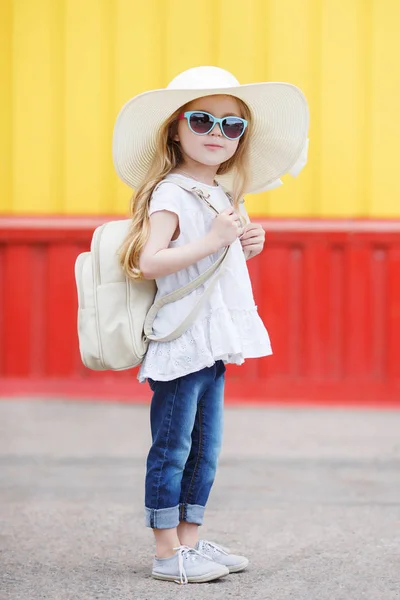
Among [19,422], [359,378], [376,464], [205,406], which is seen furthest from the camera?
[359,378]

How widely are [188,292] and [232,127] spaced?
0.45m

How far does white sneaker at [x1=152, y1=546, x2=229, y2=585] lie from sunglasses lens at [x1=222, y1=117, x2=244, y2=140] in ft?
3.60

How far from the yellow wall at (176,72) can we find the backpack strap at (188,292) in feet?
9.08

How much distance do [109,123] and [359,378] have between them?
1.84 m

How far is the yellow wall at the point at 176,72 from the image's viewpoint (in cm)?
554

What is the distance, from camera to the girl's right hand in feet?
8.98

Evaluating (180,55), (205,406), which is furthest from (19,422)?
(205,406)

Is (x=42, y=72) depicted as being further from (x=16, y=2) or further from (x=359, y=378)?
(x=359, y=378)

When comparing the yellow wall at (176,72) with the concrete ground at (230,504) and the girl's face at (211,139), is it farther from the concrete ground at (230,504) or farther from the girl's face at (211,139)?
the girl's face at (211,139)

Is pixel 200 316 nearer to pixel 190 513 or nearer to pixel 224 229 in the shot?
pixel 224 229

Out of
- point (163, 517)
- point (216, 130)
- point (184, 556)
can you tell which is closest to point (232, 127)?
point (216, 130)

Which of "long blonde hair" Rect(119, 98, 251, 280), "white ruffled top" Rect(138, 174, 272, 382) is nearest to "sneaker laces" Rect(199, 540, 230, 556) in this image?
"white ruffled top" Rect(138, 174, 272, 382)

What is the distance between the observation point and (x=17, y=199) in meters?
5.64

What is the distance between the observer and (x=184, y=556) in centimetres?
288
